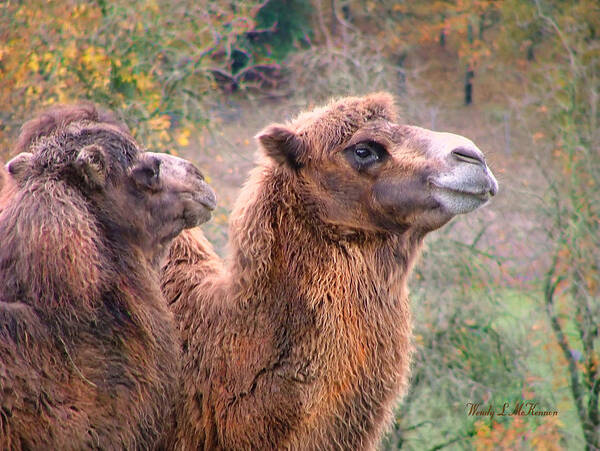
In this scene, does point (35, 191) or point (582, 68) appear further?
point (582, 68)

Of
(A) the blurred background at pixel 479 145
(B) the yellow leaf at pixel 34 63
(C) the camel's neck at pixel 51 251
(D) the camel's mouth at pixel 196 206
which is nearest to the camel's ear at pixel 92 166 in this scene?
(C) the camel's neck at pixel 51 251

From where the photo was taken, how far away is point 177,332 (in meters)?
4.47

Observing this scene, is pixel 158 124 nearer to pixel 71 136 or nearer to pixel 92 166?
pixel 71 136

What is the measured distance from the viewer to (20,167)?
158 inches

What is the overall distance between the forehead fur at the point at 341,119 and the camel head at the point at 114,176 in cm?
67

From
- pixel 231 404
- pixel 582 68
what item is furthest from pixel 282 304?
pixel 582 68

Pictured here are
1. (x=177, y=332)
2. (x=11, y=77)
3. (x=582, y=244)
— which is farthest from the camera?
(x=582, y=244)

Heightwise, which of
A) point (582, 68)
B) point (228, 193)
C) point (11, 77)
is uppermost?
point (11, 77)

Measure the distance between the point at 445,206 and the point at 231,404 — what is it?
1.43 m

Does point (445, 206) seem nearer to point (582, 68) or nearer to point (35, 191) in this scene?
point (35, 191)

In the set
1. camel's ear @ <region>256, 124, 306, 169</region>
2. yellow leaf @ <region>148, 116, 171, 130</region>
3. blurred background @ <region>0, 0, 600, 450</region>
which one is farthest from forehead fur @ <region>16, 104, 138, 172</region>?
yellow leaf @ <region>148, 116, 171, 130</region>

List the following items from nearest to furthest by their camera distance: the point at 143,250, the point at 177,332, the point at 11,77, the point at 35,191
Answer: the point at 35,191 → the point at 143,250 → the point at 177,332 → the point at 11,77

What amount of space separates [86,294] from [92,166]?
1.92 feet
